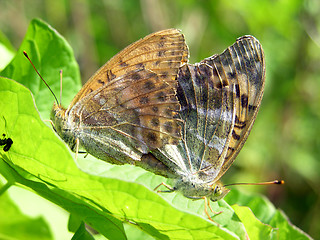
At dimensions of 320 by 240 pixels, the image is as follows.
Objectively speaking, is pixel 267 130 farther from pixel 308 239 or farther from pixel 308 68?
pixel 308 239

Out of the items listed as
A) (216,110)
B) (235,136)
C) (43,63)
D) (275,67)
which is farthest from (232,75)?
(275,67)

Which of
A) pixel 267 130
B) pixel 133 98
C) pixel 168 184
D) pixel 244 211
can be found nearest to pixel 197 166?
pixel 168 184

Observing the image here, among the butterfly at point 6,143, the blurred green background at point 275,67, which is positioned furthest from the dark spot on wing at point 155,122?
the blurred green background at point 275,67

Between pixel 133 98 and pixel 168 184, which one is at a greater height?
pixel 133 98

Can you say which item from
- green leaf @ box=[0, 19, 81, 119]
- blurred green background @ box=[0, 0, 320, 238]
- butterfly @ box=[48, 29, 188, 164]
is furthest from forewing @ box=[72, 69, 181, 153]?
blurred green background @ box=[0, 0, 320, 238]

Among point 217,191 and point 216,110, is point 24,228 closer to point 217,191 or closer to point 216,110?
point 217,191

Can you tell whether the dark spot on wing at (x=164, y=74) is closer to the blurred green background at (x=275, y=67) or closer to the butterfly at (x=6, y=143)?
the butterfly at (x=6, y=143)
